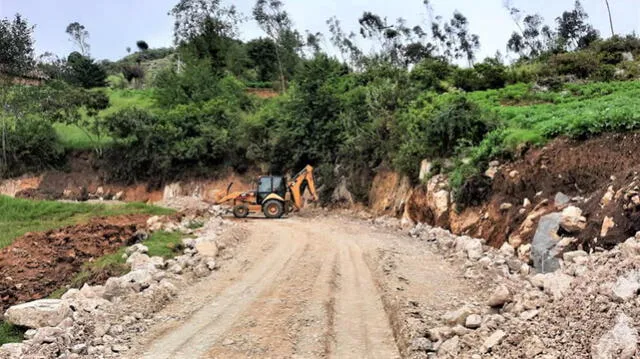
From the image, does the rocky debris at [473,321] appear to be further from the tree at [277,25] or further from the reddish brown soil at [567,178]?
the tree at [277,25]

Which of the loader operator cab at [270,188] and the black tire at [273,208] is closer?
the black tire at [273,208]

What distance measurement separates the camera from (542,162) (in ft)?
52.2

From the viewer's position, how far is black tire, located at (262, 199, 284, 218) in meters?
28.0

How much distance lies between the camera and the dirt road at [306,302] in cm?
877

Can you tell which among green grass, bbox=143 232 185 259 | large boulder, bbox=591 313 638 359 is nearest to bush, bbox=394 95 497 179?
green grass, bbox=143 232 185 259

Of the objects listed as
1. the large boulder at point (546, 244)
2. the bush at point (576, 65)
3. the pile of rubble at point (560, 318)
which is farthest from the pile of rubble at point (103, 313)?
the bush at point (576, 65)

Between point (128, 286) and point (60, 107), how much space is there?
39669mm

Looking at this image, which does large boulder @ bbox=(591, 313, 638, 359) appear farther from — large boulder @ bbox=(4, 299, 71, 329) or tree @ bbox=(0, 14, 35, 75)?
tree @ bbox=(0, 14, 35, 75)

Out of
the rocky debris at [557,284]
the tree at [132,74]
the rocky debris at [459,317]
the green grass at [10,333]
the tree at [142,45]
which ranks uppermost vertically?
the tree at [142,45]

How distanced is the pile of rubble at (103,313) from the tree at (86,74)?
65.1 meters

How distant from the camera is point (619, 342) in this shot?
5699 millimetres

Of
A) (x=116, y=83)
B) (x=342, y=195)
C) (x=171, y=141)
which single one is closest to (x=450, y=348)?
(x=342, y=195)

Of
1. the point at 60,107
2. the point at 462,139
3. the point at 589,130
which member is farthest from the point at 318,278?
the point at 60,107

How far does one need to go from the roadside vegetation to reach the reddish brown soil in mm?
608
